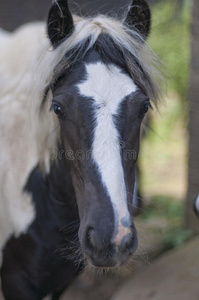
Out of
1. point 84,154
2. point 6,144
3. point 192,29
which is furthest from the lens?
point 192,29

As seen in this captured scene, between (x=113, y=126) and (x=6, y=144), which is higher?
(x=113, y=126)

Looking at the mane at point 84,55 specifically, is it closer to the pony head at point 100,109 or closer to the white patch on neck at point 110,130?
the pony head at point 100,109

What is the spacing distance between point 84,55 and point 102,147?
0.51 metres

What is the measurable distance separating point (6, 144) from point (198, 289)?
1.79 meters

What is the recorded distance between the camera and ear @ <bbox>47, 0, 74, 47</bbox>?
5.97 feet

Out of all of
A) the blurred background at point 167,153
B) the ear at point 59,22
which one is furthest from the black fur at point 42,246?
the ear at point 59,22

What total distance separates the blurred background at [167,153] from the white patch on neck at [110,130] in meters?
0.41

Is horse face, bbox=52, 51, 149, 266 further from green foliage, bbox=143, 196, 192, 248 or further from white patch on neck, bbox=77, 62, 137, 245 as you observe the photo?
green foliage, bbox=143, 196, 192, 248

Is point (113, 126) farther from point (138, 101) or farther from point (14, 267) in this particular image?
point (14, 267)

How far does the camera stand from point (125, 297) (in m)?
2.94

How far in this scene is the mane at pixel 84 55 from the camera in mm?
1837

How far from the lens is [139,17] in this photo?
200 cm

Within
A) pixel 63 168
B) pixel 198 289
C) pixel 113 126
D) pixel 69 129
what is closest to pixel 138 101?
pixel 113 126

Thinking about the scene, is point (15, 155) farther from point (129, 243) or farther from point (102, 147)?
point (129, 243)
